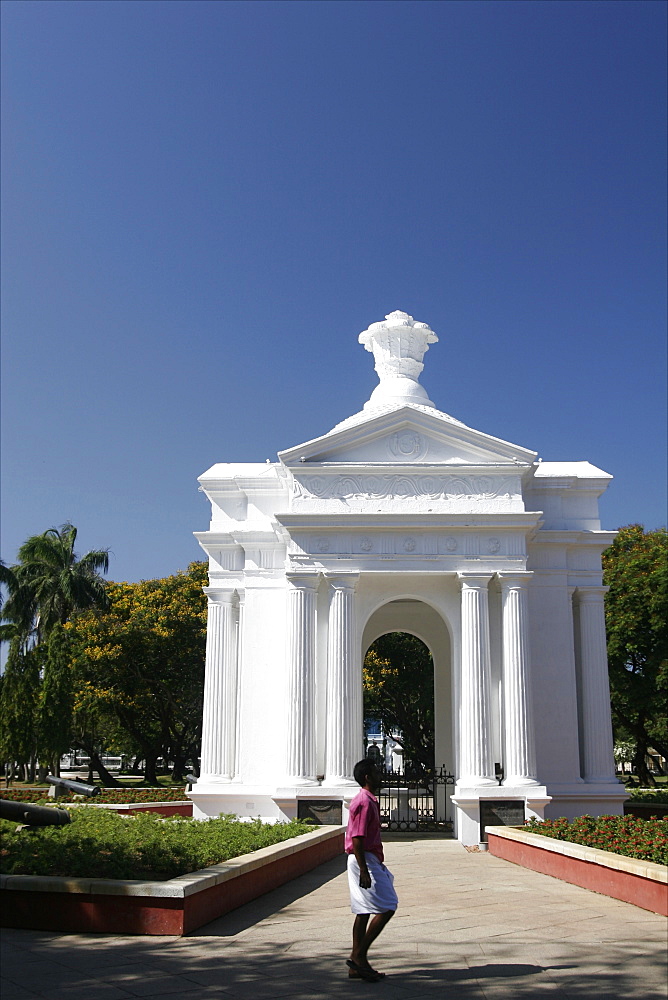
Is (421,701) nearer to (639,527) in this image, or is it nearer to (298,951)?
(639,527)

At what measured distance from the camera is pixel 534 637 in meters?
21.9

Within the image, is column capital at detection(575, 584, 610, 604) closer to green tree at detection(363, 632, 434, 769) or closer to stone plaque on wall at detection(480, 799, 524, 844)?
stone plaque on wall at detection(480, 799, 524, 844)

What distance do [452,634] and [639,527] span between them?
20.8 meters

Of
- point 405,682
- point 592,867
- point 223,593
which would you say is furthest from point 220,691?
point 405,682

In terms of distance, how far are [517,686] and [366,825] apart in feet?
42.5

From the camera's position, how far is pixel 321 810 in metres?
19.1

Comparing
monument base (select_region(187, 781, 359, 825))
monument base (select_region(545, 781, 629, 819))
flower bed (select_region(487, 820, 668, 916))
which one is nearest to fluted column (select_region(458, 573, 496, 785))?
monument base (select_region(187, 781, 359, 825))

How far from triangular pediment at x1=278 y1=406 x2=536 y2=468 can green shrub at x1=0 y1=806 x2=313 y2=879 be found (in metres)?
9.34

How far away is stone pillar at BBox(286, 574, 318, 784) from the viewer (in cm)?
1962

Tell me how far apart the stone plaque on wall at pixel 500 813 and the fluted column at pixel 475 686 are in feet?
1.44

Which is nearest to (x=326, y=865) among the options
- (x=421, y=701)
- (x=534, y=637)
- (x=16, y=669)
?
(x=534, y=637)

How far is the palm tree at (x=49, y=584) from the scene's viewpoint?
133 feet

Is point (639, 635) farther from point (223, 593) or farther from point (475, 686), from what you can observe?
point (223, 593)

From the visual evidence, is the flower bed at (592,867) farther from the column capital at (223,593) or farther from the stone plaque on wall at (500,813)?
the column capital at (223,593)
